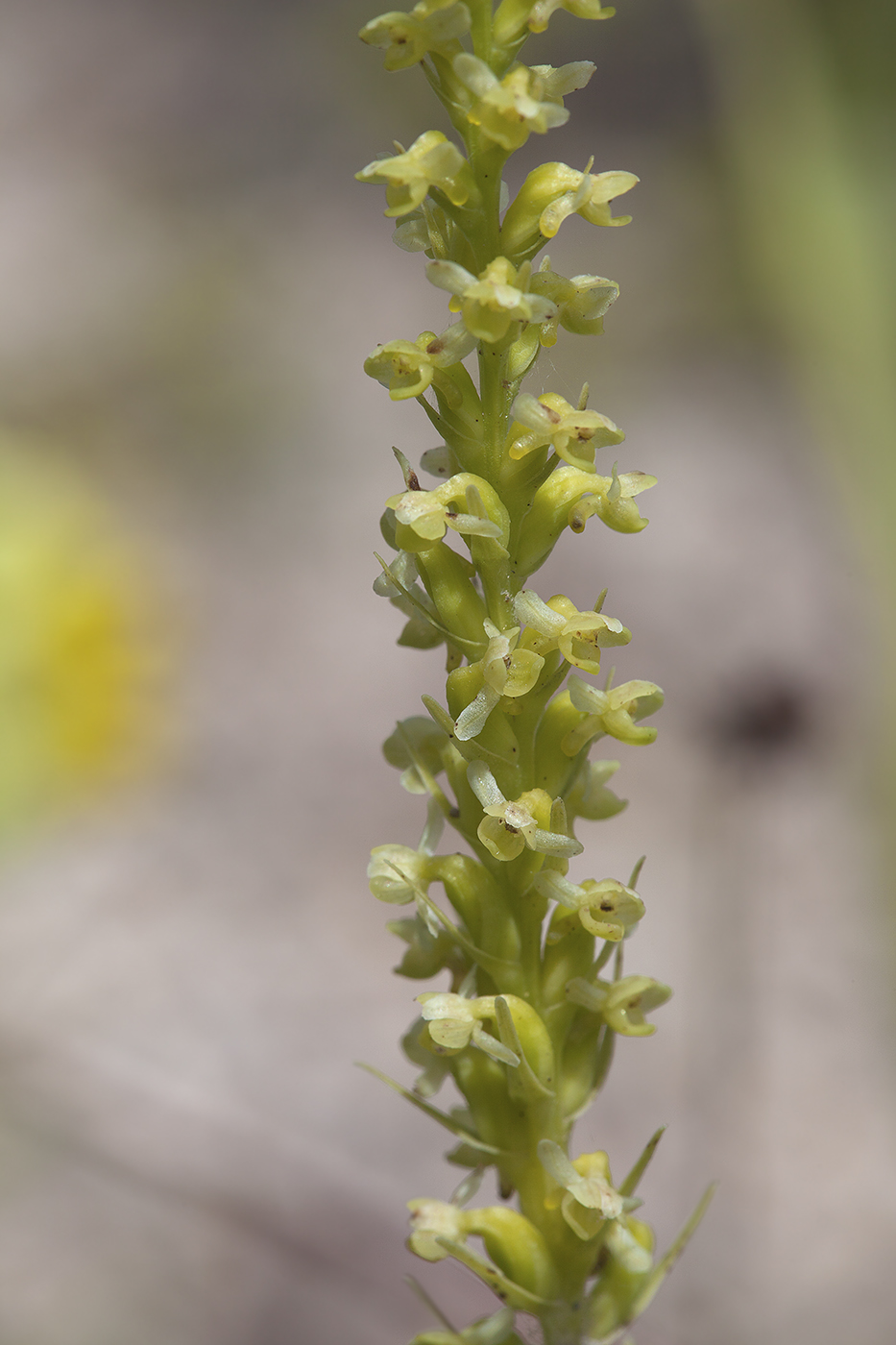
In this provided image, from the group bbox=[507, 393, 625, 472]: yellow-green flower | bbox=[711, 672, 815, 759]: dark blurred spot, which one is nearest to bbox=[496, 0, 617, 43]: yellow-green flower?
bbox=[507, 393, 625, 472]: yellow-green flower

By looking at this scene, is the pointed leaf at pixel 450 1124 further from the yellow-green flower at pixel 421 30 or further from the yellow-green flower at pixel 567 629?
the yellow-green flower at pixel 421 30

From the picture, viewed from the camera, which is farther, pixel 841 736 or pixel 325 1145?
pixel 841 736

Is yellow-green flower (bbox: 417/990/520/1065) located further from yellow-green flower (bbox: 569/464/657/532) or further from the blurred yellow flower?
the blurred yellow flower

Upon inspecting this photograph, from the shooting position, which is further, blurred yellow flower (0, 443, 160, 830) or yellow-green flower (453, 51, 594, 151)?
blurred yellow flower (0, 443, 160, 830)

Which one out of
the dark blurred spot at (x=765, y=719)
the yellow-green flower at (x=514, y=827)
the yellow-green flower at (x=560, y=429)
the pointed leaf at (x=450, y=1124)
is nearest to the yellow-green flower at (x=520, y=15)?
the yellow-green flower at (x=560, y=429)

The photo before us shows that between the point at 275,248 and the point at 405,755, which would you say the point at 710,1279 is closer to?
the point at 405,755

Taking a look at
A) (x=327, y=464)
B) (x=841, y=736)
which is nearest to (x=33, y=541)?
(x=327, y=464)
